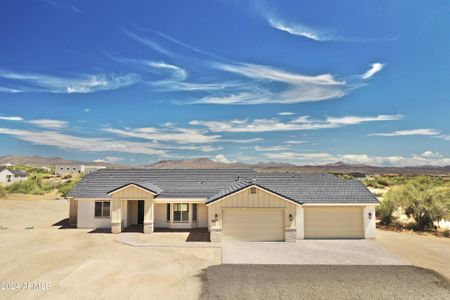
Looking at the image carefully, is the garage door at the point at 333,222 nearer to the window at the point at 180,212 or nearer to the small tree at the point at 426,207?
the small tree at the point at 426,207

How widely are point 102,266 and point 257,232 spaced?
30.5 ft

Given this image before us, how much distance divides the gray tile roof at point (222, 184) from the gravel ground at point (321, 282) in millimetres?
6122

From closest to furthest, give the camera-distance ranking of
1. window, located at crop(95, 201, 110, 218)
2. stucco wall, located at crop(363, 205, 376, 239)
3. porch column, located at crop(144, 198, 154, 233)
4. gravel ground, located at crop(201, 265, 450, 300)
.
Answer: gravel ground, located at crop(201, 265, 450, 300), stucco wall, located at crop(363, 205, 376, 239), porch column, located at crop(144, 198, 154, 233), window, located at crop(95, 201, 110, 218)

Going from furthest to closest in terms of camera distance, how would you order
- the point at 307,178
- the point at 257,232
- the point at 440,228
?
the point at 307,178 → the point at 440,228 → the point at 257,232

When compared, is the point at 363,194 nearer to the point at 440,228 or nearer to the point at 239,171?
the point at 440,228

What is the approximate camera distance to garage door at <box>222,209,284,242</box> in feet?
63.4

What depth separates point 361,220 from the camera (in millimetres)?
20266

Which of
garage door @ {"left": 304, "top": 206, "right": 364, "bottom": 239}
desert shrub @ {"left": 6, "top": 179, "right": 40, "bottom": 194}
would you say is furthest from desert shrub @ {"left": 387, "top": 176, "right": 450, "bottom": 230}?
desert shrub @ {"left": 6, "top": 179, "right": 40, "bottom": 194}

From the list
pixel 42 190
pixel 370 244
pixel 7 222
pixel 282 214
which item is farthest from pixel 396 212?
pixel 42 190

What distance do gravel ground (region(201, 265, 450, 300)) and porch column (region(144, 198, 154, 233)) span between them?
8.34 m

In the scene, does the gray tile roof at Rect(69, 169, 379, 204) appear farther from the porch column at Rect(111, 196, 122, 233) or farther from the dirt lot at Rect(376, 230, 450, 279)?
the dirt lot at Rect(376, 230, 450, 279)

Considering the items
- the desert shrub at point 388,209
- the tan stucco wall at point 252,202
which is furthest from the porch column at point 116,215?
the desert shrub at point 388,209

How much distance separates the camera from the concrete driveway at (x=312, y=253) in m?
15.1

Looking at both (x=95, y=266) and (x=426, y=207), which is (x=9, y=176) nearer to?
(x=95, y=266)
